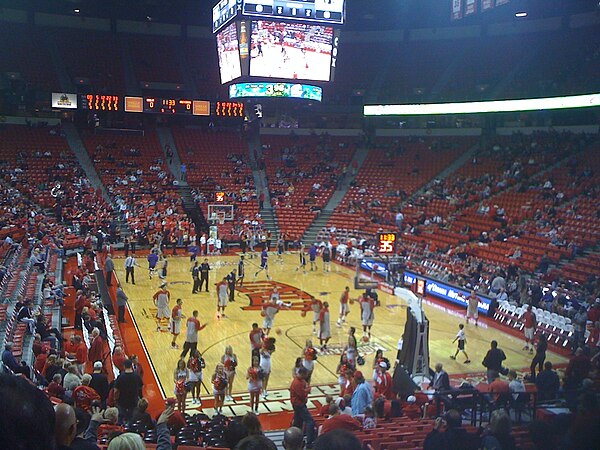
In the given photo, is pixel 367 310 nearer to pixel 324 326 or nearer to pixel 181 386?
pixel 324 326

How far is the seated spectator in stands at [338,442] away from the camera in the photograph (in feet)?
8.57

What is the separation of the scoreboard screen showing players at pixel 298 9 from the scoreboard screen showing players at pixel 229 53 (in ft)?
6.21

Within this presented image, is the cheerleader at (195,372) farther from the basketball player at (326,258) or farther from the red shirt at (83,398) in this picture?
the basketball player at (326,258)

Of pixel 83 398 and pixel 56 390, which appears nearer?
pixel 83 398

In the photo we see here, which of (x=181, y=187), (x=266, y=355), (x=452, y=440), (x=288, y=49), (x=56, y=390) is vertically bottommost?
(x=266, y=355)

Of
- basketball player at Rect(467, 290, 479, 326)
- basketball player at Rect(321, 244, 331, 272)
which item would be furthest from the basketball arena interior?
basketball player at Rect(321, 244, 331, 272)

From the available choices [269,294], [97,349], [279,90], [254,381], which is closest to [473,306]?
[269,294]

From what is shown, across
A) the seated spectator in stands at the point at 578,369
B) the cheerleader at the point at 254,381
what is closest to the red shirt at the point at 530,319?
the seated spectator in stands at the point at 578,369

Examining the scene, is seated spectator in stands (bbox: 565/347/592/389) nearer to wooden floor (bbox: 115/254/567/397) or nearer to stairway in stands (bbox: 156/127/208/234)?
wooden floor (bbox: 115/254/567/397)

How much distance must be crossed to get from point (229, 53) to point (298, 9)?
4408mm

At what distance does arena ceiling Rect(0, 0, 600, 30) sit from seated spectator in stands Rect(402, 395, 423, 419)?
32383mm

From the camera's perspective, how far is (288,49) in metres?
25.6

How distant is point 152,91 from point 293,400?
3945 cm

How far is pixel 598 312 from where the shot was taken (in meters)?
17.5
